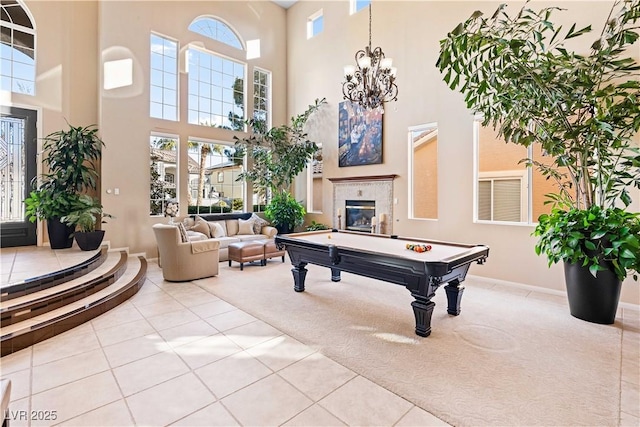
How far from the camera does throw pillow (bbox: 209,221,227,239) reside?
22.0 feet

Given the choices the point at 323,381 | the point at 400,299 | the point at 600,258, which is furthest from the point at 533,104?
the point at 323,381

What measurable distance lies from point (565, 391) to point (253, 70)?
901cm

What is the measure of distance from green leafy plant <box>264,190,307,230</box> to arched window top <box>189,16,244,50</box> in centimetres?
434

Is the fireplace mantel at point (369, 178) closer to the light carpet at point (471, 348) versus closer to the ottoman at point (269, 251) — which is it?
the ottoman at point (269, 251)

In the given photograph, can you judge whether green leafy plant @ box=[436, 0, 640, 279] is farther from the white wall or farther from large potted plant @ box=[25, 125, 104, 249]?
large potted plant @ box=[25, 125, 104, 249]

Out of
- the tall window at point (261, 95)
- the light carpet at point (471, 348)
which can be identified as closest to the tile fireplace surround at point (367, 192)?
the light carpet at point (471, 348)

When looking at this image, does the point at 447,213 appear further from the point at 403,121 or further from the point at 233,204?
the point at 233,204

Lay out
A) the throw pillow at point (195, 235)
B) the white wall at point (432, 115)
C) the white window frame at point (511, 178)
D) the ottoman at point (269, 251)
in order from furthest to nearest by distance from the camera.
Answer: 1. the ottoman at point (269, 251)
2. the throw pillow at point (195, 235)
3. the white window frame at point (511, 178)
4. the white wall at point (432, 115)

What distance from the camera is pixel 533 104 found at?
11.4 feet

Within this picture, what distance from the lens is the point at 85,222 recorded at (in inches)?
211

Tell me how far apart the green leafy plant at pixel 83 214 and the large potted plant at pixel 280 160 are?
3255mm

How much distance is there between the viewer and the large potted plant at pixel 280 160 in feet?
25.2

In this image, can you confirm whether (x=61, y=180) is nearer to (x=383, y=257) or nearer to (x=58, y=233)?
(x=58, y=233)

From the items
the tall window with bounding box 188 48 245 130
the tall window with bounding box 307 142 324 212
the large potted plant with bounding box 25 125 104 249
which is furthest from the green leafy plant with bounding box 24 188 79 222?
the tall window with bounding box 307 142 324 212
